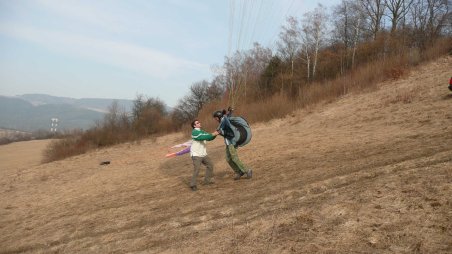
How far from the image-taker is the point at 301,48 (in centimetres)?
4356

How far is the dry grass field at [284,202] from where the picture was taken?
18.4 ft

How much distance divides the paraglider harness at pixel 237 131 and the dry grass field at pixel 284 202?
1.19m

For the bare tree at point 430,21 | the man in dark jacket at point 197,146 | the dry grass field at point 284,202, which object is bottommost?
the dry grass field at point 284,202

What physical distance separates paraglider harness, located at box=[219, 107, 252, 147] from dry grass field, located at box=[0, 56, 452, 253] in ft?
3.92

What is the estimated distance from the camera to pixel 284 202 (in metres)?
7.72

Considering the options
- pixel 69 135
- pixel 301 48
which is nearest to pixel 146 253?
pixel 301 48

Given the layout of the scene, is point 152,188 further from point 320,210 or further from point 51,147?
point 51,147

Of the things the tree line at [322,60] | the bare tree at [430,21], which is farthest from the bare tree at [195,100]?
the bare tree at [430,21]

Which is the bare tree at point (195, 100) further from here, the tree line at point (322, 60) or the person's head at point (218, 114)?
the person's head at point (218, 114)

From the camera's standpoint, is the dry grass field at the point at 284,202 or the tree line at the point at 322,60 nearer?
the dry grass field at the point at 284,202

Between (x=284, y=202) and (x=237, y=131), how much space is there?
11.4 feet

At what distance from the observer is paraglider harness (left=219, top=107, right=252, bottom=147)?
10.7 m

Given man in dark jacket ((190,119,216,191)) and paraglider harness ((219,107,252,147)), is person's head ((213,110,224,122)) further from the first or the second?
man in dark jacket ((190,119,216,191))

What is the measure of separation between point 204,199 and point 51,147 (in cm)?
4093
